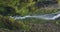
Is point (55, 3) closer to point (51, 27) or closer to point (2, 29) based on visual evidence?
point (51, 27)

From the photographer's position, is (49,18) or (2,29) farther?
(49,18)

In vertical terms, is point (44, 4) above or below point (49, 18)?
above

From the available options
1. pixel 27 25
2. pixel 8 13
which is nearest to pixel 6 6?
pixel 8 13

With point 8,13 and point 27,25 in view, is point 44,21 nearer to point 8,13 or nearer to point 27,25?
point 27,25

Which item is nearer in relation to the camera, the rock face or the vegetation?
the vegetation

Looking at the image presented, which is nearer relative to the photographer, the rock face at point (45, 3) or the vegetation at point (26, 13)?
the vegetation at point (26, 13)

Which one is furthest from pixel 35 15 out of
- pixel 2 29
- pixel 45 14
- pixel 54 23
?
pixel 2 29
